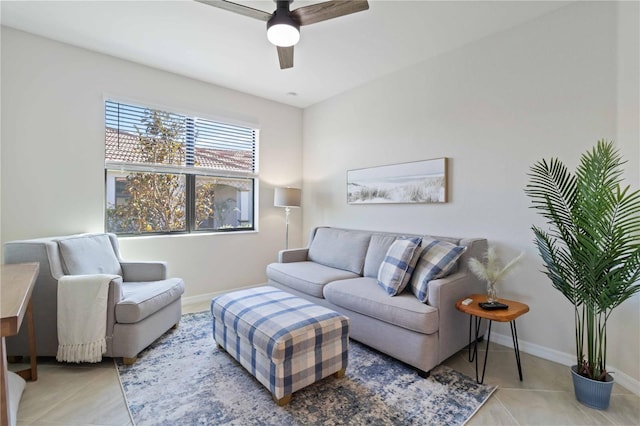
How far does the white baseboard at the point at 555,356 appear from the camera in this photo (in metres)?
2.00

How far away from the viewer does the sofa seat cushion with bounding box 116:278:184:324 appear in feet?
7.30

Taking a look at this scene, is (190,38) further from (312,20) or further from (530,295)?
(530,295)

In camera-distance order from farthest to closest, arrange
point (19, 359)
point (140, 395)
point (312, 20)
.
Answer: point (19, 359) < point (312, 20) < point (140, 395)

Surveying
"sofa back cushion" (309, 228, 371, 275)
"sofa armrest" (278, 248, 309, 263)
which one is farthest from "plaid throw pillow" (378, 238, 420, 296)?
"sofa armrest" (278, 248, 309, 263)

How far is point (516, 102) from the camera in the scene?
8.49 ft

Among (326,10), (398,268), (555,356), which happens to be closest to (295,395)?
(398,268)

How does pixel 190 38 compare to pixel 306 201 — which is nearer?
pixel 190 38

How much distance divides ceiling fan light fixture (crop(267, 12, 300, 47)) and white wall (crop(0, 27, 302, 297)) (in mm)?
1952

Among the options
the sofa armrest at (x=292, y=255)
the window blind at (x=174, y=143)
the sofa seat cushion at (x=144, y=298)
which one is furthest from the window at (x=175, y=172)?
the sofa seat cushion at (x=144, y=298)

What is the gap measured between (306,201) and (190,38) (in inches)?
102

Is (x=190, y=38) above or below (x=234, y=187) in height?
above

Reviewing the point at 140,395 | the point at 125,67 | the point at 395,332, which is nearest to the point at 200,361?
the point at 140,395

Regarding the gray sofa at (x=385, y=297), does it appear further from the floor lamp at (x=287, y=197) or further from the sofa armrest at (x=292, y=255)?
the floor lamp at (x=287, y=197)

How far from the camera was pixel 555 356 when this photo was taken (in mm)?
2385
